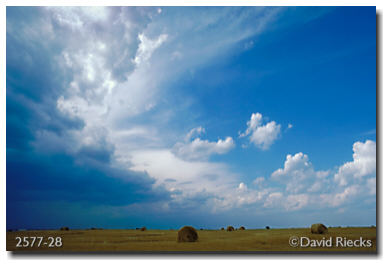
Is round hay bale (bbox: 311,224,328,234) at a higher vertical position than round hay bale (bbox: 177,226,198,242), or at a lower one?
higher

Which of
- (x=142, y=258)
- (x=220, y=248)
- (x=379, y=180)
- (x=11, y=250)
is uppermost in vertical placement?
(x=379, y=180)

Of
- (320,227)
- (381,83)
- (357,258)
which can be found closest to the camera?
(357,258)

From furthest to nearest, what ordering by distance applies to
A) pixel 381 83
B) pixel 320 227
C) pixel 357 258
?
pixel 320 227, pixel 381 83, pixel 357 258

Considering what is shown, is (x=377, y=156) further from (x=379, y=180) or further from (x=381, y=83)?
(x=381, y=83)

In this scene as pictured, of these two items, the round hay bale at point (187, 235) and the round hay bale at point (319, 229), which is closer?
the round hay bale at point (187, 235)

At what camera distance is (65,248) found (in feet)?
44.9

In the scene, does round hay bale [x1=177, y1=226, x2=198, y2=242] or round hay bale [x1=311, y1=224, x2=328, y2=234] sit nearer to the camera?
round hay bale [x1=177, y1=226, x2=198, y2=242]

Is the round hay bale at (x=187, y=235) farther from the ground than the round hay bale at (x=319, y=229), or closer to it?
closer to it

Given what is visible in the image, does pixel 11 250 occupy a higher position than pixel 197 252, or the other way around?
pixel 197 252

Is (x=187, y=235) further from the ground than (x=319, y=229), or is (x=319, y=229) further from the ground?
(x=319, y=229)

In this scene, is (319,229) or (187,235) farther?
(319,229)

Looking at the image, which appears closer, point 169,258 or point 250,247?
point 169,258
